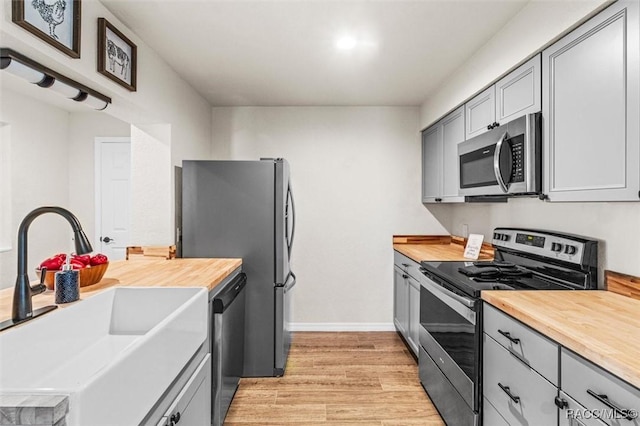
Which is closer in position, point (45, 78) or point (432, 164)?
point (45, 78)

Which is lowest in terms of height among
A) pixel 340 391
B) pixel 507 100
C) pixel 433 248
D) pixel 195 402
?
pixel 340 391

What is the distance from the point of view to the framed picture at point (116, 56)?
2008 mm

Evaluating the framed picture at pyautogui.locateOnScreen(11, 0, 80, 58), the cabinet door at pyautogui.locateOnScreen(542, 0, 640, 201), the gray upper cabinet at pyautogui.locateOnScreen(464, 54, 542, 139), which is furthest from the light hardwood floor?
the framed picture at pyautogui.locateOnScreen(11, 0, 80, 58)

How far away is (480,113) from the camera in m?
2.66

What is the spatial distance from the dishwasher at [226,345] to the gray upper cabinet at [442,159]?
73.0 inches

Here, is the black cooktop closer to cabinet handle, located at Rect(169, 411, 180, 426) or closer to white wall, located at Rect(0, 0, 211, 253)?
cabinet handle, located at Rect(169, 411, 180, 426)

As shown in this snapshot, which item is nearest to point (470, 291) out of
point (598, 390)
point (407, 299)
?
point (598, 390)

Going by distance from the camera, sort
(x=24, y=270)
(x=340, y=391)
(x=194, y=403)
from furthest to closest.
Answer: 1. (x=340, y=391)
2. (x=194, y=403)
3. (x=24, y=270)

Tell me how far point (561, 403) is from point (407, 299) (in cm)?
223

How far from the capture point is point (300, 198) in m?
4.15

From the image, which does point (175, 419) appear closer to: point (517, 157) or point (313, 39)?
point (517, 157)

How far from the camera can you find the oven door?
1890 mm

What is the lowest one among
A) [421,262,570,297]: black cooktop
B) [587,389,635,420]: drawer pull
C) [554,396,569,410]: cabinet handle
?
[554,396,569,410]: cabinet handle

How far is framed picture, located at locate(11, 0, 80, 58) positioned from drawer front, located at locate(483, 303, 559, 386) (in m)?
2.24
